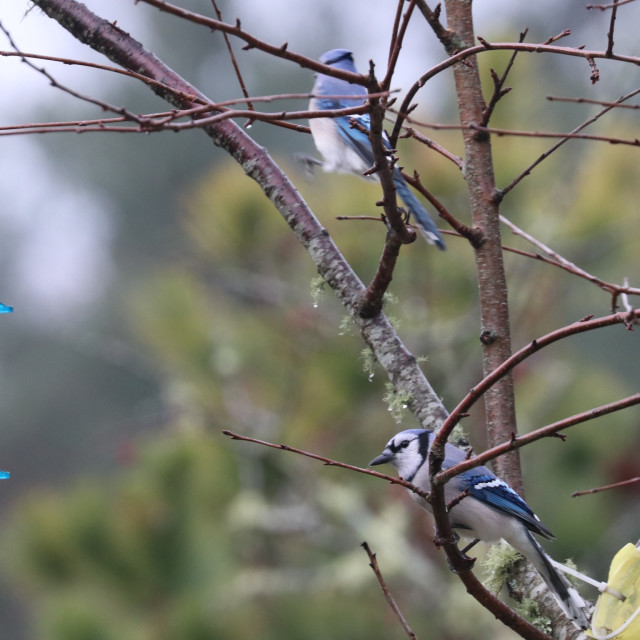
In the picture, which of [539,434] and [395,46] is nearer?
[539,434]

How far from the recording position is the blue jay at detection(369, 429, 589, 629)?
46.3 inches

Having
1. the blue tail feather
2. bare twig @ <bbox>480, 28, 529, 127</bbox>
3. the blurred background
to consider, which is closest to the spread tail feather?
bare twig @ <bbox>480, 28, 529, 127</bbox>

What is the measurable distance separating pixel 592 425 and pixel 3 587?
20.9ft

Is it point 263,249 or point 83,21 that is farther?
point 263,249

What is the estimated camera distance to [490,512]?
1.47 metres

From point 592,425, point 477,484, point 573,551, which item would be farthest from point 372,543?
point 477,484

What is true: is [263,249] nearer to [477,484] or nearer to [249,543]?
[249,543]

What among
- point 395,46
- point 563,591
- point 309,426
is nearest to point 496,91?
point 395,46

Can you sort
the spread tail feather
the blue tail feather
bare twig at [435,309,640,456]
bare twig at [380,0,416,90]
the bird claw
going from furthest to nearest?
the bird claw → the blue tail feather → the spread tail feather → bare twig at [380,0,416,90] → bare twig at [435,309,640,456]

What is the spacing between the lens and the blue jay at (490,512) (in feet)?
3.86

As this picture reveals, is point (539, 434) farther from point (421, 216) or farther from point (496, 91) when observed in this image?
point (421, 216)

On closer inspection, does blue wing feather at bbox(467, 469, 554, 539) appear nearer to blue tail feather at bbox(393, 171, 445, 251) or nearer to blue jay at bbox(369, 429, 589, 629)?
blue jay at bbox(369, 429, 589, 629)

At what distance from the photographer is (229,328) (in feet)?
13.1

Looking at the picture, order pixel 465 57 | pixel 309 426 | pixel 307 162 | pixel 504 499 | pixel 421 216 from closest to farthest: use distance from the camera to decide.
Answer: pixel 465 57 → pixel 504 499 → pixel 421 216 → pixel 307 162 → pixel 309 426
